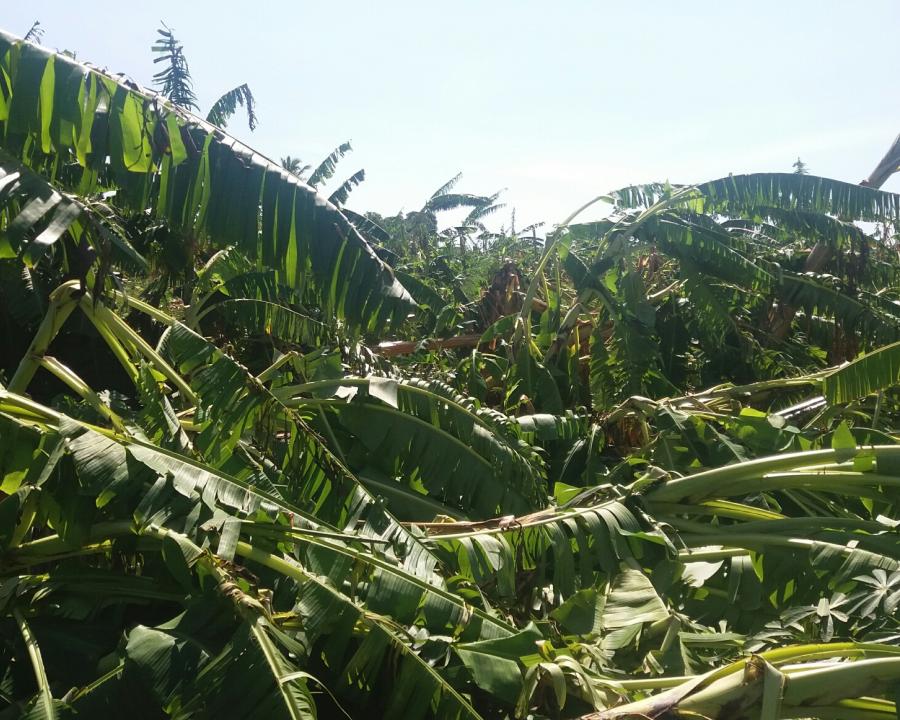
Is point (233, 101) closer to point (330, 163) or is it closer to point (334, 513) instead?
point (330, 163)

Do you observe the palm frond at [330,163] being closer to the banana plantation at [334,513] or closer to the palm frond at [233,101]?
the palm frond at [233,101]

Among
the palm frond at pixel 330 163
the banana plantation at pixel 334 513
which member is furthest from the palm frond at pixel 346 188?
the banana plantation at pixel 334 513

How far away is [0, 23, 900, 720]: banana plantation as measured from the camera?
2.04 metres

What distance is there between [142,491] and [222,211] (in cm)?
128

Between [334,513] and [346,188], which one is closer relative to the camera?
[334,513]

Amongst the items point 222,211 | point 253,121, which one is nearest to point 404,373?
point 222,211

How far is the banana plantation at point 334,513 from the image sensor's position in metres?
2.04

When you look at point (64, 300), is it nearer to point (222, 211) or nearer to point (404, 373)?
point (222, 211)

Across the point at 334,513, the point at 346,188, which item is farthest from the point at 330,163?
the point at 334,513

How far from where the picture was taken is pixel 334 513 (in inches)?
113

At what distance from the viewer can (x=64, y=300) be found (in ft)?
10.9

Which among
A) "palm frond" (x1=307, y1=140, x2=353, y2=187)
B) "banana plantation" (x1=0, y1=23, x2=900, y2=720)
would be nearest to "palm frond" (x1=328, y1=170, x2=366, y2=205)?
"palm frond" (x1=307, y1=140, x2=353, y2=187)

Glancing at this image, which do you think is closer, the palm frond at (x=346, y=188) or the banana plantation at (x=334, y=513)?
the banana plantation at (x=334, y=513)

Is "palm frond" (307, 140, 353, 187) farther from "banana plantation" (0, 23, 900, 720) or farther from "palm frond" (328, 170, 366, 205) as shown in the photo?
"banana plantation" (0, 23, 900, 720)
